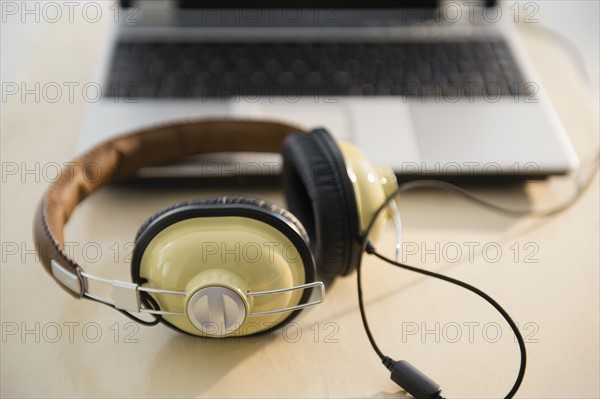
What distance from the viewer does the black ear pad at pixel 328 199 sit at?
Result: 62 centimetres

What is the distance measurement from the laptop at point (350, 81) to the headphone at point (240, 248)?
0.50 ft

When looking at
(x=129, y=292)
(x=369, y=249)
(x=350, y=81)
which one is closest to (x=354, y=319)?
(x=369, y=249)

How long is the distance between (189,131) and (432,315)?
0.34m

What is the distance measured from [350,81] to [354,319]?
0.37 metres

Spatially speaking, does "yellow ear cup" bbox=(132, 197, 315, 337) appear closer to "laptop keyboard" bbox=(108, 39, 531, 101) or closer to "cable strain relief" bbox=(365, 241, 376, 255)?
"cable strain relief" bbox=(365, 241, 376, 255)

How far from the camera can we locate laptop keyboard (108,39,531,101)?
895 mm

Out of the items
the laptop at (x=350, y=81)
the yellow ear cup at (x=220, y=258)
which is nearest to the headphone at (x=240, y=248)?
the yellow ear cup at (x=220, y=258)

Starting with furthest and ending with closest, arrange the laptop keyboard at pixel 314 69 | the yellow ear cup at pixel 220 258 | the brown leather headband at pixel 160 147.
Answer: the laptop keyboard at pixel 314 69, the brown leather headband at pixel 160 147, the yellow ear cup at pixel 220 258

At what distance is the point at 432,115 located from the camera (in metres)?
0.86

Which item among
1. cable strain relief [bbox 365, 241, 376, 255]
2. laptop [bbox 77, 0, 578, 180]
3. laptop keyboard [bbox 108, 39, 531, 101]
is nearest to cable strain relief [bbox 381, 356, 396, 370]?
cable strain relief [bbox 365, 241, 376, 255]

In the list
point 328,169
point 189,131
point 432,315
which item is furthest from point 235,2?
point 432,315

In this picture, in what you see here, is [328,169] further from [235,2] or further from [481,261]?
[235,2]

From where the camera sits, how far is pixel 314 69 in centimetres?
93

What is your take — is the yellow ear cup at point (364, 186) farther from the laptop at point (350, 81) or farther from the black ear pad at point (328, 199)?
the laptop at point (350, 81)
